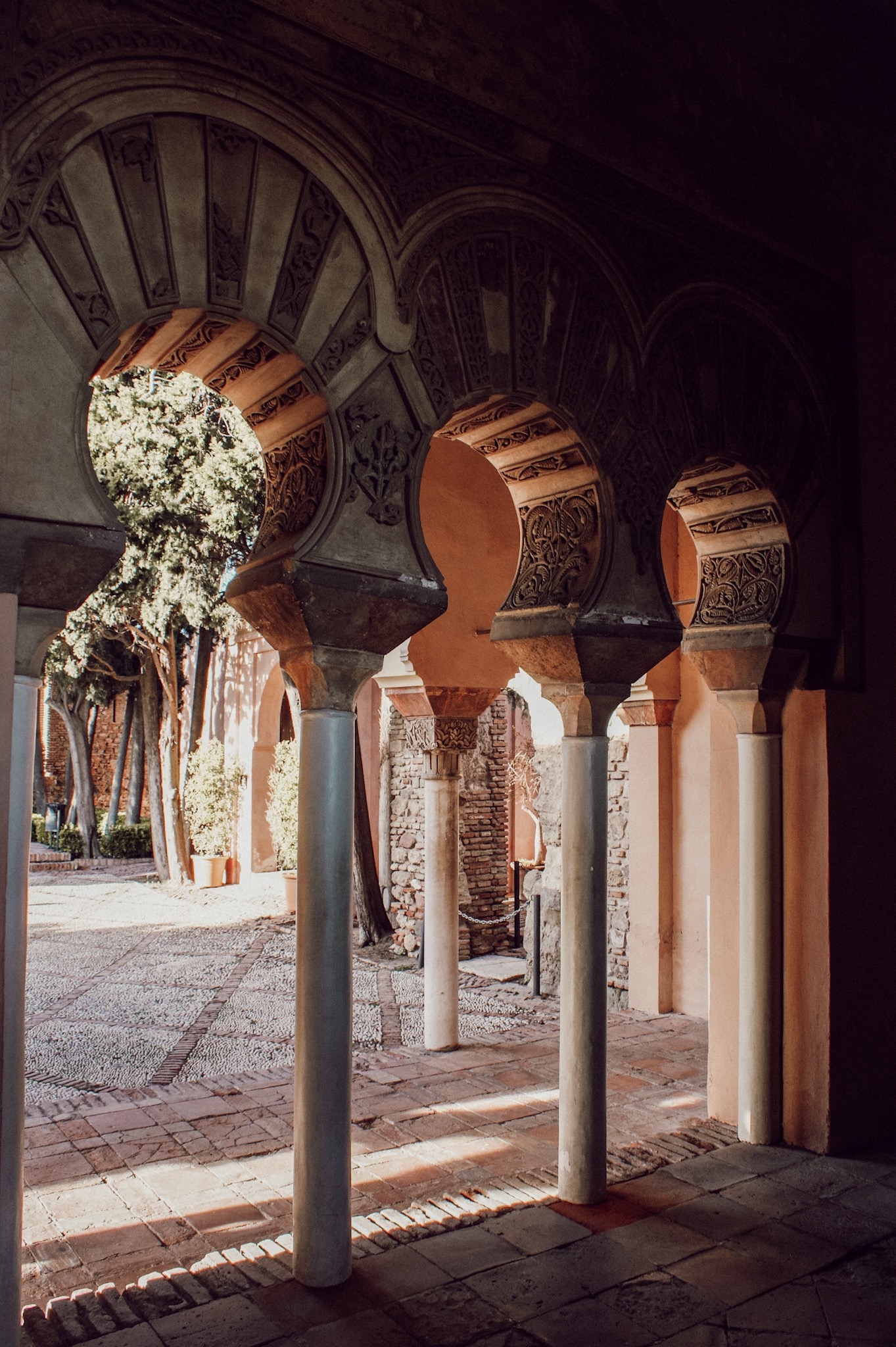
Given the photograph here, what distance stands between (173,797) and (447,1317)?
45.8 feet

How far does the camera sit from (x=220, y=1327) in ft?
11.1

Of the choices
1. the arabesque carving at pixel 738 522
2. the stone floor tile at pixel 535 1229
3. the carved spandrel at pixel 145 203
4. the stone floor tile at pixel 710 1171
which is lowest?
the stone floor tile at pixel 710 1171

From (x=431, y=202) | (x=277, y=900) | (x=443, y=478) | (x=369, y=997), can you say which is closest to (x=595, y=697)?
(x=431, y=202)

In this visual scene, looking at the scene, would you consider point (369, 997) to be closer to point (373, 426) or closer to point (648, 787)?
point (648, 787)

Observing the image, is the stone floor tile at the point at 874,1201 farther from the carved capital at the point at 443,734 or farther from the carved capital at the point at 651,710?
the carved capital at the point at 651,710

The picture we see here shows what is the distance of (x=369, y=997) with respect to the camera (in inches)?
353

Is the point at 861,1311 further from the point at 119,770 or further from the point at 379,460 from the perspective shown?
the point at 119,770

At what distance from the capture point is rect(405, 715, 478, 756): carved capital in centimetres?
776

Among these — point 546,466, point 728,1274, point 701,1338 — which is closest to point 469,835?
point 546,466

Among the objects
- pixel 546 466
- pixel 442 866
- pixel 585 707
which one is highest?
pixel 546 466

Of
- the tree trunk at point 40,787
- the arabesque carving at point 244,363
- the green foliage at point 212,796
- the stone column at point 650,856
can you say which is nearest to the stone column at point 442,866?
the stone column at point 650,856

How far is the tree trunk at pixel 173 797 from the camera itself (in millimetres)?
16469

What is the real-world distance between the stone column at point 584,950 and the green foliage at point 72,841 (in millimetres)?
18732

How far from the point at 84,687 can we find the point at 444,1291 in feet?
57.2
